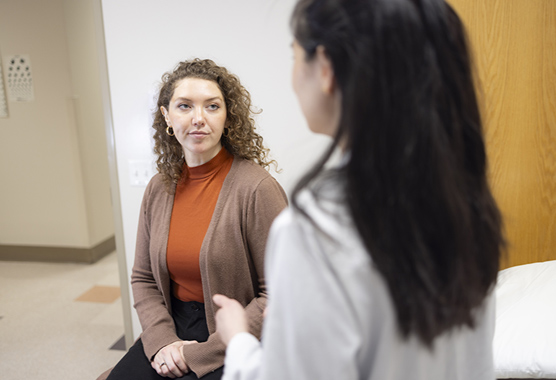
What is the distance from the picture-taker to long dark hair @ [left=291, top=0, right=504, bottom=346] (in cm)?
47

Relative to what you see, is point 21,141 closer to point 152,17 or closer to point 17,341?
point 17,341

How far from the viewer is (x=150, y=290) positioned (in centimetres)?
144

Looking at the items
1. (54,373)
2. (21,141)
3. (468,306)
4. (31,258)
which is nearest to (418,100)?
(468,306)

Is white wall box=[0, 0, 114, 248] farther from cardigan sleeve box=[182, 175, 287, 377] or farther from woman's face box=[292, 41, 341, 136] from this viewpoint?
woman's face box=[292, 41, 341, 136]

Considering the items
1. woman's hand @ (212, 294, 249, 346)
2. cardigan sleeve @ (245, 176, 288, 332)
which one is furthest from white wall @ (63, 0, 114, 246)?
woman's hand @ (212, 294, 249, 346)

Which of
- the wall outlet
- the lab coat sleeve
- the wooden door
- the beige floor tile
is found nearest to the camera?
the lab coat sleeve

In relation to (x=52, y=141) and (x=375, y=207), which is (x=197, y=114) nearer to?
(x=375, y=207)

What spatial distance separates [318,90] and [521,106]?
4.24ft

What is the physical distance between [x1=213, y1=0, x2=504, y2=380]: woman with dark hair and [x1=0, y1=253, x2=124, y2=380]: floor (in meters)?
2.05

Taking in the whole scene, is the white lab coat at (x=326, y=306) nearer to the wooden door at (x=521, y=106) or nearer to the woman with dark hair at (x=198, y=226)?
the woman with dark hair at (x=198, y=226)

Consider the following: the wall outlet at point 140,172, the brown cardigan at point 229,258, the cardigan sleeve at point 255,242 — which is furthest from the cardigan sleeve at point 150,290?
the wall outlet at point 140,172

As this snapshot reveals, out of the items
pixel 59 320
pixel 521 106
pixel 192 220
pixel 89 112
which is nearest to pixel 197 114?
pixel 192 220

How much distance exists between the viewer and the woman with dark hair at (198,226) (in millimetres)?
1248

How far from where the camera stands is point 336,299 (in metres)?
0.46
